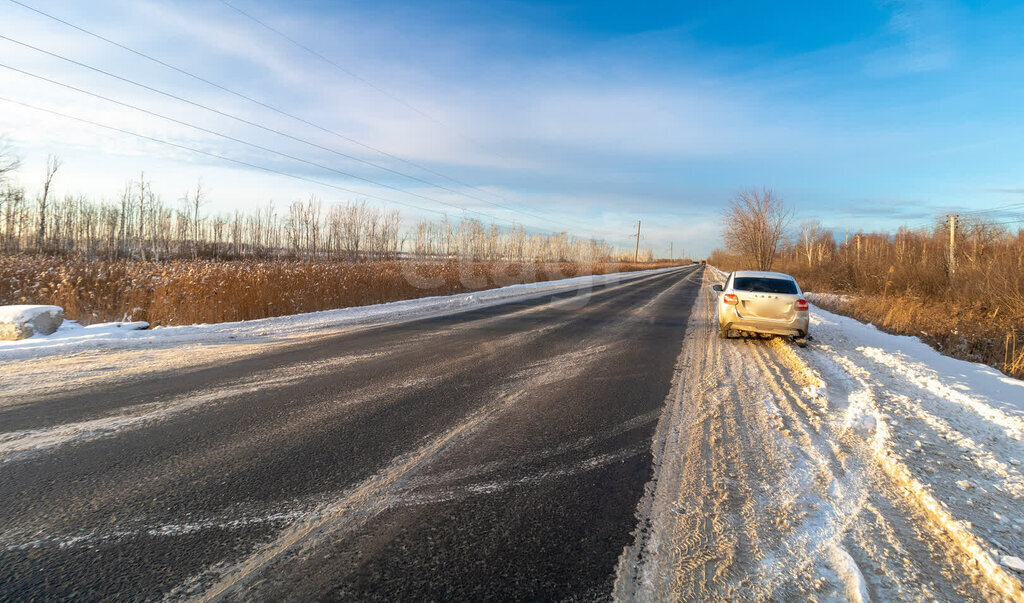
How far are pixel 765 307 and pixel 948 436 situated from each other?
5042 millimetres

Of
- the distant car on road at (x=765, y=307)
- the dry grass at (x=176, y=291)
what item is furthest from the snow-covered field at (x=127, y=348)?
the distant car on road at (x=765, y=307)

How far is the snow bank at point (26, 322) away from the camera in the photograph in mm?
7578

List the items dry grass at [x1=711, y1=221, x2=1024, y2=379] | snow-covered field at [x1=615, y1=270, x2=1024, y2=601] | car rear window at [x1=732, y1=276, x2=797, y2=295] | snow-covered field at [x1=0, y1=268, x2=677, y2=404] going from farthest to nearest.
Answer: dry grass at [x1=711, y1=221, x2=1024, y2=379]
car rear window at [x1=732, y1=276, x2=797, y2=295]
snow-covered field at [x1=0, y1=268, x2=677, y2=404]
snow-covered field at [x1=615, y1=270, x2=1024, y2=601]

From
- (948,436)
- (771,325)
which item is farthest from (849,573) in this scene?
(771,325)

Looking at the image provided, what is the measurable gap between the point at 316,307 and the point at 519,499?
482 inches

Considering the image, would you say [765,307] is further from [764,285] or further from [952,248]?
[952,248]

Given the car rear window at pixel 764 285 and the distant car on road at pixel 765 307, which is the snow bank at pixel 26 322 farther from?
the car rear window at pixel 764 285

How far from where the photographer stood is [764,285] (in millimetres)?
9383

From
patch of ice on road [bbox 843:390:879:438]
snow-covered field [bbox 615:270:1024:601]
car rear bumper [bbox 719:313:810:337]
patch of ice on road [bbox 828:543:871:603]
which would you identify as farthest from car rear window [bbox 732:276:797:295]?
patch of ice on road [bbox 828:543:871:603]

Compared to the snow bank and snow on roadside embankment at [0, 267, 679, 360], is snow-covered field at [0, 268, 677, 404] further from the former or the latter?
the snow bank

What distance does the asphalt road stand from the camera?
2.20 meters

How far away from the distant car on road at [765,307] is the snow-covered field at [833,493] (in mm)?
2643

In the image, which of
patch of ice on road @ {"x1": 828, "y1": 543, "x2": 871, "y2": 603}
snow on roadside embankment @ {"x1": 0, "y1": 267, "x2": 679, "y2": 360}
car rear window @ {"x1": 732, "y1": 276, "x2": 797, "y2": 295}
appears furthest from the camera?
car rear window @ {"x1": 732, "y1": 276, "x2": 797, "y2": 295}

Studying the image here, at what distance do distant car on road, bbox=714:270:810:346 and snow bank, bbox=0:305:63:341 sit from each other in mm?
13166
